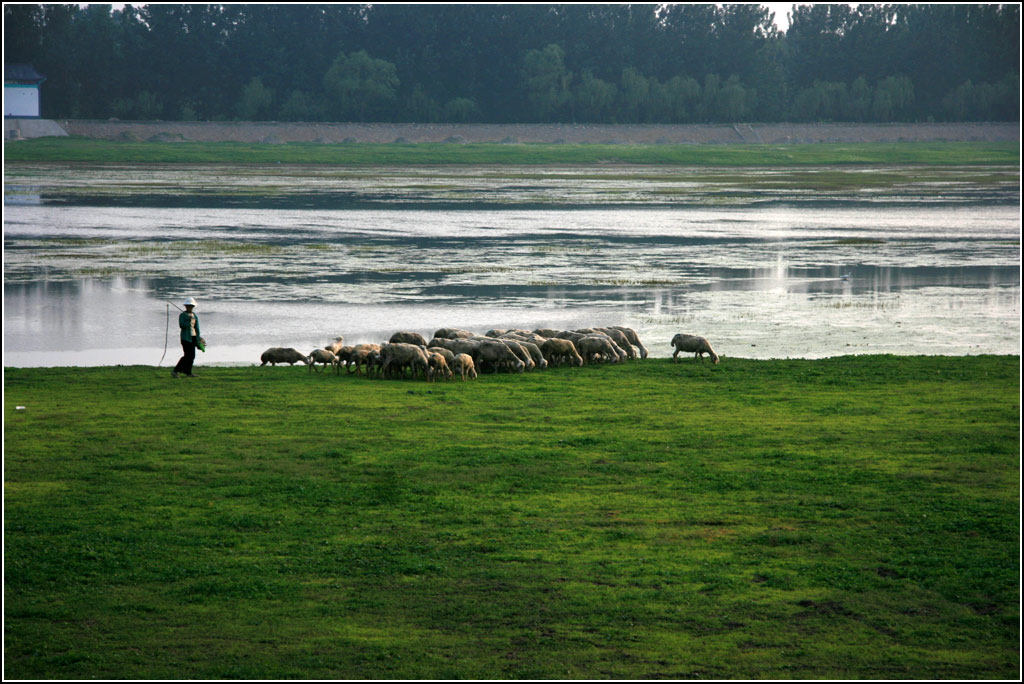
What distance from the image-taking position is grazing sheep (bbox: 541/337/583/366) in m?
22.5

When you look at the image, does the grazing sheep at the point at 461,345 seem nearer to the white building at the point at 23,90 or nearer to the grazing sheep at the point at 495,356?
the grazing sheep at the point at 495,356

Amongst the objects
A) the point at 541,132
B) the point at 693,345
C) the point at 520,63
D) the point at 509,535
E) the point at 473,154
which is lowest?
the point at 509,535

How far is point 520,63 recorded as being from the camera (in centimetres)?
14962

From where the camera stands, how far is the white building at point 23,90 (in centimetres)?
12244

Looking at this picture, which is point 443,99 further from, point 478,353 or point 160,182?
point 478,353

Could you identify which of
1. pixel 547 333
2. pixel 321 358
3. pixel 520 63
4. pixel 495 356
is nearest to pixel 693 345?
pixel 547 333

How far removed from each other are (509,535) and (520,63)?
141392 mm

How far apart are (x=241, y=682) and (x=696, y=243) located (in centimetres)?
3940

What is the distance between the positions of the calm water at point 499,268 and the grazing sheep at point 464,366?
505 cm

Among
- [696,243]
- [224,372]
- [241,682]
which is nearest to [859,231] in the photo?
[696,243]

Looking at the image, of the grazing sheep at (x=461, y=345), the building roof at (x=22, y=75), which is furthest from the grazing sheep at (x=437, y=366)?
the building roof at (x=22, y=75)

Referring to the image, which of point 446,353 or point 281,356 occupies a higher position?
point 446,353

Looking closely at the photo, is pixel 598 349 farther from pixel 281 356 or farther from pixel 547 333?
pixel 281 356

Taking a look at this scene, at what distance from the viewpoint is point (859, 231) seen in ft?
171
